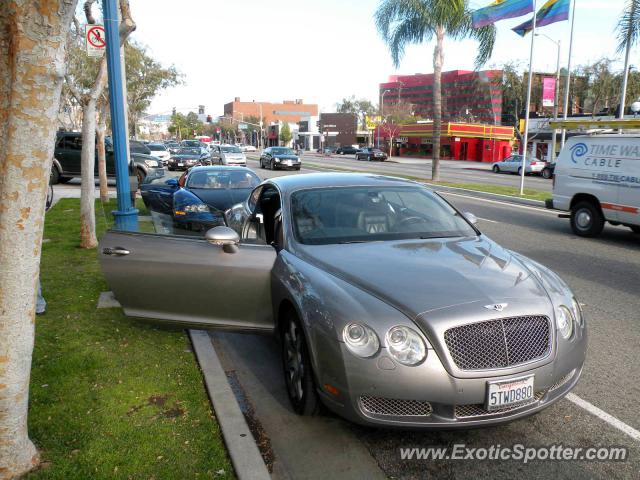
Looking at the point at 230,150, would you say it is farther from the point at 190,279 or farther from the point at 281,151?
the point at 190,279

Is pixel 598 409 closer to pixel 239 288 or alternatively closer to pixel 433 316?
pixel 433 316

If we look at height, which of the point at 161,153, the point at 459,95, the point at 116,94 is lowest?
the point at 161,153

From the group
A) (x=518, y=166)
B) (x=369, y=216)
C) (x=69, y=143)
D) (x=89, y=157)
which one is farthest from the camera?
(x=518, y=166)

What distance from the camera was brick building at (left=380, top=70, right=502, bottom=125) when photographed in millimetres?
64062

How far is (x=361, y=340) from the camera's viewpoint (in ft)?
10.4

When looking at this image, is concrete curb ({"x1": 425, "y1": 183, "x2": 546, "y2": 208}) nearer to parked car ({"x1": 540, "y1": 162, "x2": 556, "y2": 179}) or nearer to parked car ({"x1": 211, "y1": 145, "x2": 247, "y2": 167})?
parked car ({"x1": 211, "y1": 145, "x2": 247, "y2": 167})

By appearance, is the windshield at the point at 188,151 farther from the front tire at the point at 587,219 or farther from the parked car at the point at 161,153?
the front tire at the point at 587,219

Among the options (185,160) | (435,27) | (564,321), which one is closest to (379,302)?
(564,321)

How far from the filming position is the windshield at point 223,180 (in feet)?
38.6

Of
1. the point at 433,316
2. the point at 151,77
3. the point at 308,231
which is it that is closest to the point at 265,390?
the point at 308,231

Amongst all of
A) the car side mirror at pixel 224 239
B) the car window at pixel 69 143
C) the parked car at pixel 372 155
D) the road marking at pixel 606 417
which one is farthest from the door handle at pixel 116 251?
the parked car at pixel 372 155

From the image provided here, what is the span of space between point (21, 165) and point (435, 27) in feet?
86.6

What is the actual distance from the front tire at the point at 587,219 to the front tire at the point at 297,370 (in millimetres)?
8989

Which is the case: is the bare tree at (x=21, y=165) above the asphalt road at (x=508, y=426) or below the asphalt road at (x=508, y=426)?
above
